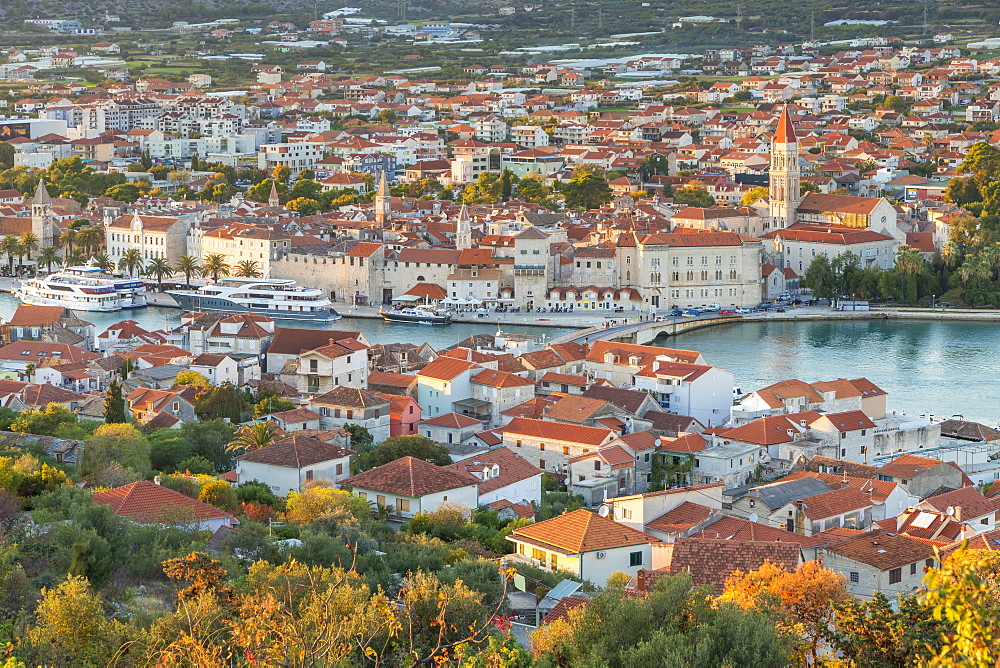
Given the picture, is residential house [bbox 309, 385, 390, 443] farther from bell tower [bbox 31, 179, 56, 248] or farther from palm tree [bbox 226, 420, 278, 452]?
bell tower [bbox 31, 179, 56, 248]

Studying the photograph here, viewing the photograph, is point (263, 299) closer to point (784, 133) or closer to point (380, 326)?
point (380, 326)

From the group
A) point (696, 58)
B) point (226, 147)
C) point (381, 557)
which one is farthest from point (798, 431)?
point (696, 58)

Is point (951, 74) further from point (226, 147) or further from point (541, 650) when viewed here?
point (541, 650)

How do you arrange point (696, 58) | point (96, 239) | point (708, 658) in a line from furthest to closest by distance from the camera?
point (696, 58), point (96, 239), point (708, 658)

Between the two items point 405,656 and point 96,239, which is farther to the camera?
point 96,239

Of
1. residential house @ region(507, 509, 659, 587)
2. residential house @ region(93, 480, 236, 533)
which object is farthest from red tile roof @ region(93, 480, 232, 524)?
residential house @ region(507, 509, 659, 587)

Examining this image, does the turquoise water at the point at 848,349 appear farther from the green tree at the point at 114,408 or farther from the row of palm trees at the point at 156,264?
the green tree at the point at 114,408

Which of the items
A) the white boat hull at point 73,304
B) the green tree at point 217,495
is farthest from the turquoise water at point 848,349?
the green tree at point 217,495

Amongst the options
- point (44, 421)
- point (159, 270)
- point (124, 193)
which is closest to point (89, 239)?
point (159, 270)
